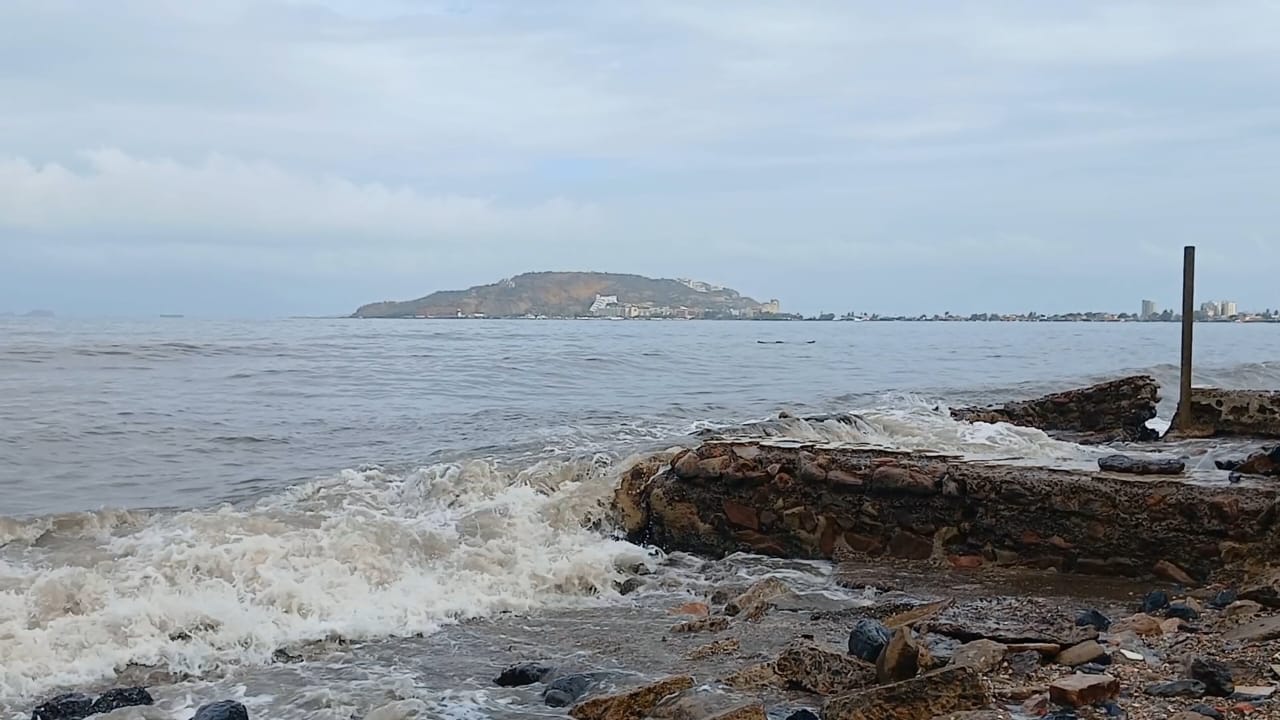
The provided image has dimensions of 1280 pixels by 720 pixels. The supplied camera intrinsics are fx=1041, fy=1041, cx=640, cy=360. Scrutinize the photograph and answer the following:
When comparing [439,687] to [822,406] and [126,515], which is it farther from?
[822,406]

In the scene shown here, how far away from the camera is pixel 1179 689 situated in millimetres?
5059

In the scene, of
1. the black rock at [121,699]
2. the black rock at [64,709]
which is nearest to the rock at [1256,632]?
the black rock at [121,699]

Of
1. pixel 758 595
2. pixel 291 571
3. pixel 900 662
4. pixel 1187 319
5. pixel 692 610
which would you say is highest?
pixel 1187 319

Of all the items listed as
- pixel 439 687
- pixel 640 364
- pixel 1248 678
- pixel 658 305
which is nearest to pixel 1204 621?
pixel 1248 678

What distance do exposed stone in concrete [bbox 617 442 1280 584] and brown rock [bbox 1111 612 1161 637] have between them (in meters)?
1.63

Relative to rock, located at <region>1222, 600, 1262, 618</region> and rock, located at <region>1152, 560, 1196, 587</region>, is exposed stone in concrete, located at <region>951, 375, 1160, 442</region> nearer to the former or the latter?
rock, located at <region>1152, 560, 1196, 587</region>

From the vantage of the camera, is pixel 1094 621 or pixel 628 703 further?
pixel 1094 621

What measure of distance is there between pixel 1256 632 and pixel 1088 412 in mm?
11782

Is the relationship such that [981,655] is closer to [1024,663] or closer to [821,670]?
[1024,663]

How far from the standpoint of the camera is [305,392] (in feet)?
75.3

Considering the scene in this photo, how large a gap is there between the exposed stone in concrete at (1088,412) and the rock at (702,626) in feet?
34.3

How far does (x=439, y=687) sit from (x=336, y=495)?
17.1 feet

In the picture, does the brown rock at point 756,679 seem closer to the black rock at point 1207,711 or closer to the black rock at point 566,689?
the black rock at point 566,689

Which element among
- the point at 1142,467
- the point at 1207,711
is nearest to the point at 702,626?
the point at 1207,711
